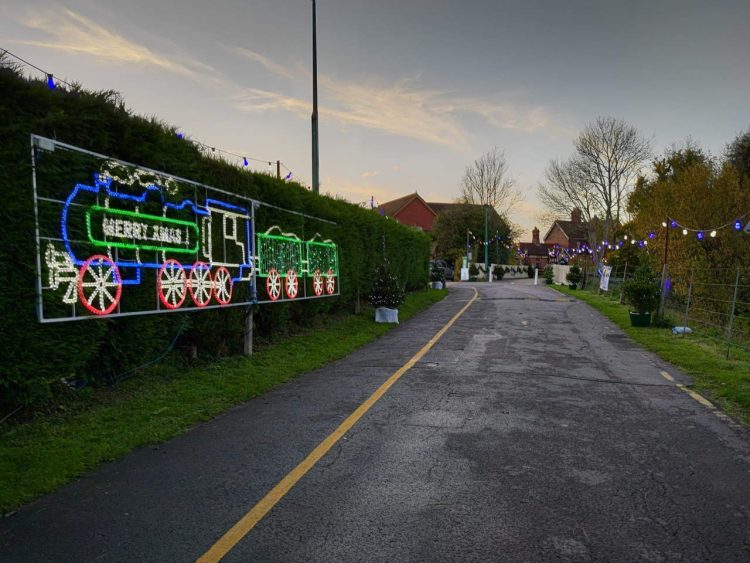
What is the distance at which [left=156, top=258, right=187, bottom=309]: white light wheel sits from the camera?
23.9 feet

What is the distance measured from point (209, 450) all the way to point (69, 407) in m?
2.01

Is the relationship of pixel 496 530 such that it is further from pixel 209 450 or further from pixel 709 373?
pixel 709 373

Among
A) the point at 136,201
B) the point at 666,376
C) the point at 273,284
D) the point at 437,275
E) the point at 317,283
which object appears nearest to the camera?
the point at 136,201

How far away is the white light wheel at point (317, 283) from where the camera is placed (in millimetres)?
12643

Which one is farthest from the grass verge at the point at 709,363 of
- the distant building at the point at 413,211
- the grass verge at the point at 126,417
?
the distant building at the point at 413,211

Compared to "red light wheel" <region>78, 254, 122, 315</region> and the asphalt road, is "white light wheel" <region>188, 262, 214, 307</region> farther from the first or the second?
the asphalt road

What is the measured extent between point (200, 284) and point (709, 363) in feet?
29.5

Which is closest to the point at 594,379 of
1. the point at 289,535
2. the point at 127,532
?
the point at 289,535

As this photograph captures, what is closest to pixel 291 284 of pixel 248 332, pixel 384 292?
pixel 248 332

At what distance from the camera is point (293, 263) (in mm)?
11500

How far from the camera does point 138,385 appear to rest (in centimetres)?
700

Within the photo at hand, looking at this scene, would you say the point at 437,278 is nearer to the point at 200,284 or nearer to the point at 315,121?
the point at 315,121

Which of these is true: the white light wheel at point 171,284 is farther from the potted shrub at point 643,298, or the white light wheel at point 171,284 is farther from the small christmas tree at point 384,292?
the potted shrub at point 643,298

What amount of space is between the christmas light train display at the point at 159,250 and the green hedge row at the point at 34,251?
328 millimetres
